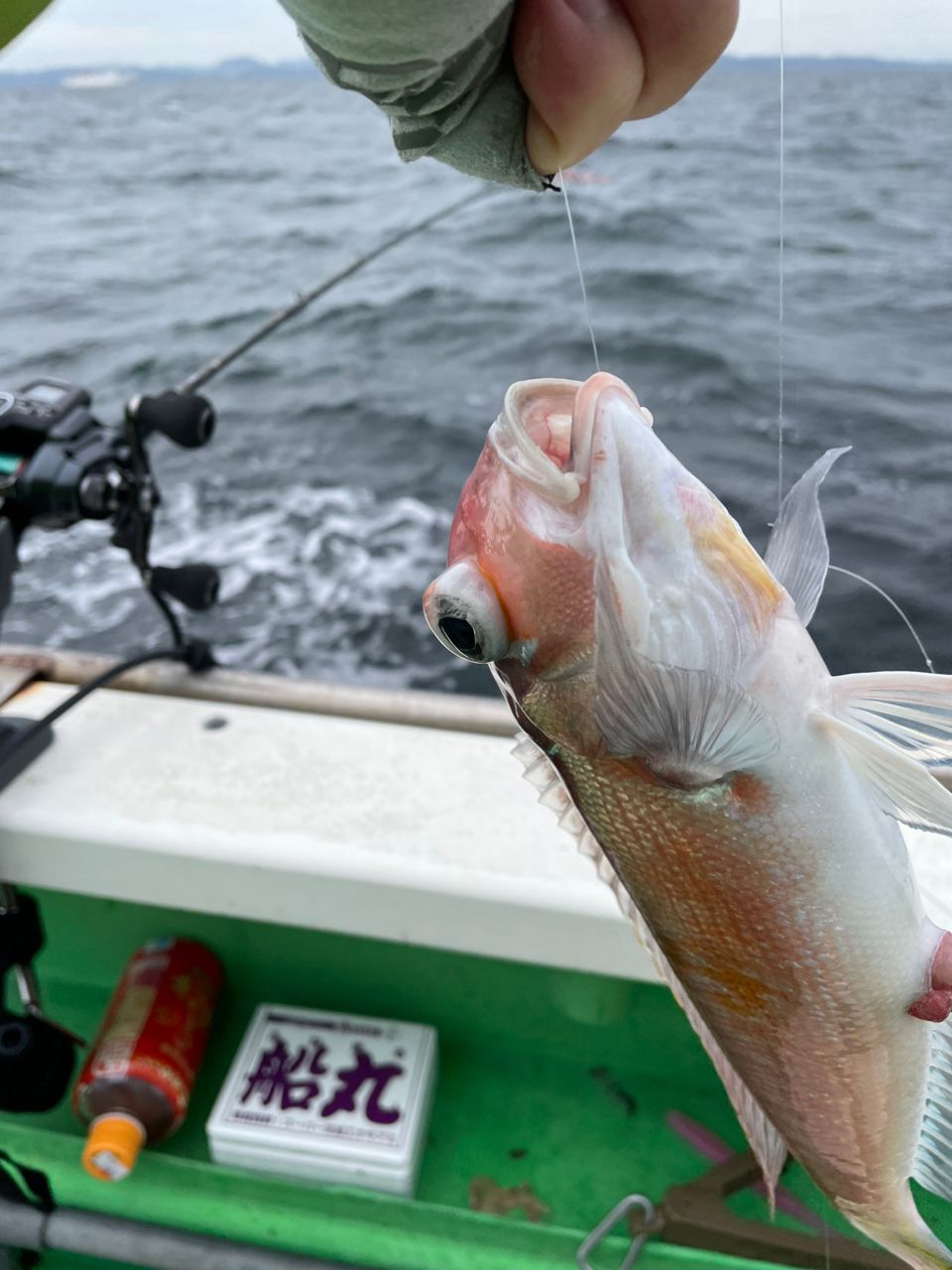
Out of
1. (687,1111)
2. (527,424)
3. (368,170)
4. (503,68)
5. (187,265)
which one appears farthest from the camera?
(368,170)

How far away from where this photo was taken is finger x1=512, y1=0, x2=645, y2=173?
781 mm

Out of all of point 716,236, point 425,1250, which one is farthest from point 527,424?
point 716,236

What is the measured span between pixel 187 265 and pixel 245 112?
2003 centimetres

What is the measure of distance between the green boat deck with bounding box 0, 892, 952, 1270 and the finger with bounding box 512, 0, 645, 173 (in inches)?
63.6

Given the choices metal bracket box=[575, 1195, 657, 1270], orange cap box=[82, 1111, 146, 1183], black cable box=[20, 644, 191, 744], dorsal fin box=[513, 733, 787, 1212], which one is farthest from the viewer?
black cable box=[20, 644, 191, 744]

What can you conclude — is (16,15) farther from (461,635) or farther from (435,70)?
(461,635)

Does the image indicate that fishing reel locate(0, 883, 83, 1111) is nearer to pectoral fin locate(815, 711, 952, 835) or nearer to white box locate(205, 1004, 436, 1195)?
white box locate(205, 1004, 436, 1195)

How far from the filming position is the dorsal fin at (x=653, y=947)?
112cm

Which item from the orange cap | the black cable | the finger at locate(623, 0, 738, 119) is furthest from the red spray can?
the finger at locate(623, 0, 738, 119)

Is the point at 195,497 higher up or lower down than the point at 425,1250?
lower down

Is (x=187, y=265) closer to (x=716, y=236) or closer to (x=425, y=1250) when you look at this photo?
(x=716, y=236)

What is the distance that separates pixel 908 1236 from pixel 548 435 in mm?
876

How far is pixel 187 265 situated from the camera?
12305 mm

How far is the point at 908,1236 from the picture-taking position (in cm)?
107
